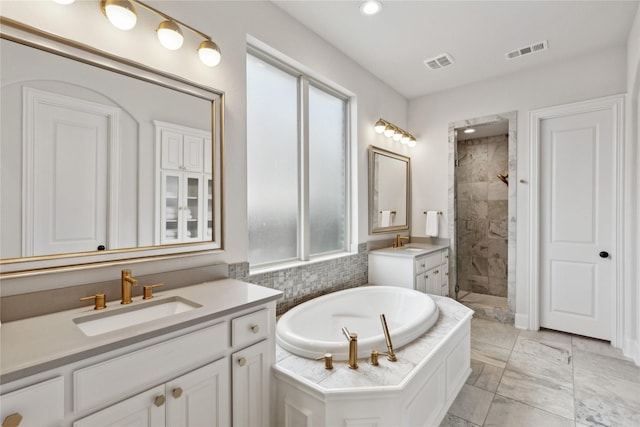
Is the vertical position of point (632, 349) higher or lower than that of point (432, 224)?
lower

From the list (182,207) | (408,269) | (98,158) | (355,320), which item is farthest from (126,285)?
(408,269)

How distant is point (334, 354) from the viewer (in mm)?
1623

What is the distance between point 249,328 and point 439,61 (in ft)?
Result: 10.2

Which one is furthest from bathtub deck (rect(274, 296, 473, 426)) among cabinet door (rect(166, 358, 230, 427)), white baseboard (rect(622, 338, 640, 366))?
white baseboard (rect(622, 338, 640, 366))

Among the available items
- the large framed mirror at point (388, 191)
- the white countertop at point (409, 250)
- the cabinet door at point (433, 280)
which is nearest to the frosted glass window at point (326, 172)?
the large framed mirror at point (388, 191)

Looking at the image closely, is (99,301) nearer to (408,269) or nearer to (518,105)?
(408,269)

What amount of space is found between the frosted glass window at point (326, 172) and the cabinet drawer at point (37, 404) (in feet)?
6.64

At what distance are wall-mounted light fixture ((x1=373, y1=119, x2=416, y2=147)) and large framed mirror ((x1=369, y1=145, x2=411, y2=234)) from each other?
0.63ft

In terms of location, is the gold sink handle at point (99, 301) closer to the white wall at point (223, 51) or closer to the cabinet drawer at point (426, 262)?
the white wall at point (223, 51)

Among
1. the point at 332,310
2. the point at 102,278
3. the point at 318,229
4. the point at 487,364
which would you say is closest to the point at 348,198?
the point at 318,229

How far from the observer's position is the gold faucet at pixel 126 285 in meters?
1.39

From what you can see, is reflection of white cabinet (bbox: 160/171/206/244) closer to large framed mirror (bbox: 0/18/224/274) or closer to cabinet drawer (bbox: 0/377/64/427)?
large framed mirror (bbox: 0/18/224/274)

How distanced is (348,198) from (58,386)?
101 inches

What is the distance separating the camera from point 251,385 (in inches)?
54.9
